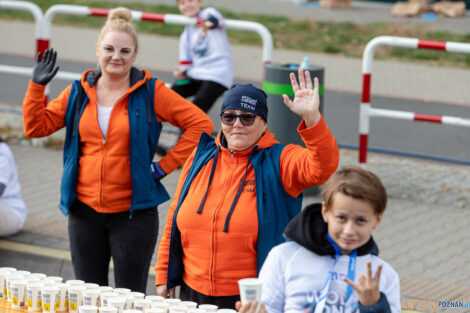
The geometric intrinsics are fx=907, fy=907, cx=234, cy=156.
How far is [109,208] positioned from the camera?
5.33m

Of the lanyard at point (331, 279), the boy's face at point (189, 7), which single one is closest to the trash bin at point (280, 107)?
the boy's face at point (189, 7)

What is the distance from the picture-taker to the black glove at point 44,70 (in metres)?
5.41

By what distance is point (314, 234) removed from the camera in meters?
3.76

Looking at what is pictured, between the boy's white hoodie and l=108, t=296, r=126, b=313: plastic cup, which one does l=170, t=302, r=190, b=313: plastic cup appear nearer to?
l=108, t=296, r=126, b=313: plastic cup

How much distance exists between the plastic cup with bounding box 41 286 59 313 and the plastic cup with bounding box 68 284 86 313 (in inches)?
2.8

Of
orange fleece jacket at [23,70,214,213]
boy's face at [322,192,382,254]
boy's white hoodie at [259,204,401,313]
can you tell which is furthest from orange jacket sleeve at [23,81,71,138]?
boy's face at [322,192,382,254]

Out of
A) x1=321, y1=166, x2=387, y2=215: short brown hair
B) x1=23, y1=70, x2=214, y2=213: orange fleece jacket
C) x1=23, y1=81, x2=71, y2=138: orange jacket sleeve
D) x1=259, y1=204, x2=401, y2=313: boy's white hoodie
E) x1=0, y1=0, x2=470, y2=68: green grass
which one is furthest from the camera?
x1=0, y1=0, x2=470, y2=68: green grass

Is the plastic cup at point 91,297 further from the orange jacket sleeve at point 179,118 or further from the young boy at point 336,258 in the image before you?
the orange jacket sleeve at point 179,118

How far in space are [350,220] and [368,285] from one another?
0.29 metres

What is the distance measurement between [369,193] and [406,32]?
17656 millimetres

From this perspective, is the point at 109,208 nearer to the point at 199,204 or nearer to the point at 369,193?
the point at 199,204

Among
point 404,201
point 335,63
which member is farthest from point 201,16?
point 335,63

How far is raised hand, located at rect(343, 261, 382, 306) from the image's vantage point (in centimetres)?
344

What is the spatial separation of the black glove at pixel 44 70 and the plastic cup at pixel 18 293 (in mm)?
1410
